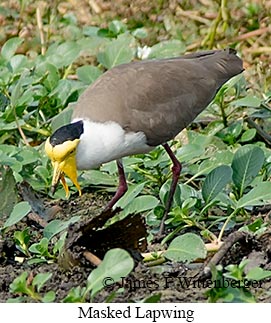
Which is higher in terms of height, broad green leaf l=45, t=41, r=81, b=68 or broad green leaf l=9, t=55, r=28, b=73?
broad green leaf l=9, t=55, r=28, b=73

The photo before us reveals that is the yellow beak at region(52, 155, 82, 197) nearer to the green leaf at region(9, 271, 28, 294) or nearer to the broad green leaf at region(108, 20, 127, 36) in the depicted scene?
the green leaf at region(9, 271, 28, 294)

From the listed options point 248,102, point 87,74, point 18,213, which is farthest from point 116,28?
point 18,213

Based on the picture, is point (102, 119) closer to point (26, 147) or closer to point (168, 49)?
point (26, 147)

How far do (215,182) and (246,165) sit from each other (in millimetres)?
217

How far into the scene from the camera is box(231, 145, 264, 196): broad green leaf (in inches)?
182

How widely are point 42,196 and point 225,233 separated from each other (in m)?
1.04

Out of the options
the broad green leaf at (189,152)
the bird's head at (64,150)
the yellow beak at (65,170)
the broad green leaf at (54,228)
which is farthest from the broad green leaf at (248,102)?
the broad green leaf at (54,228)

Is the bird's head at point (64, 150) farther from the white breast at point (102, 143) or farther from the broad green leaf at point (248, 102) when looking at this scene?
the broad green leaf at point (248, 102)

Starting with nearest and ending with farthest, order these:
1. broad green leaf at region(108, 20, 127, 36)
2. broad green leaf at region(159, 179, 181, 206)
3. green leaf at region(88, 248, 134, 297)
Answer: green leaf at region(88, 248, 134, 297) → broad green leaf at region(159, 179, 181, 206) → broad green leaf at region(108, 20, 127, 36)

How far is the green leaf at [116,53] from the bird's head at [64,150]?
108 cm

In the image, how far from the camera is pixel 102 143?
182 inches

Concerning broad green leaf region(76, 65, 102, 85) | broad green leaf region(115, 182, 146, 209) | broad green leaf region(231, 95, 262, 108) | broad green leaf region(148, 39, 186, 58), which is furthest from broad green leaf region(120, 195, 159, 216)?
broad green leaf region(148, 39, 186, 58)

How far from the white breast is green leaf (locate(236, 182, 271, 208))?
2.10 ft

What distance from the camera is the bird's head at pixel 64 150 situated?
14.7ft
